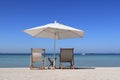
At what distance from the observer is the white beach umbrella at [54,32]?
10.2m

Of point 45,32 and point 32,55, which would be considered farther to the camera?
point 45,32

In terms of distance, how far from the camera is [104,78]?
7.07m

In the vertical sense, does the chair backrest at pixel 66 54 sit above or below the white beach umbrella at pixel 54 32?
below

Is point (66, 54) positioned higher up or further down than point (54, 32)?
further down

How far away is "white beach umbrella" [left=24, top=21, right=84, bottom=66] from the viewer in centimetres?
1020

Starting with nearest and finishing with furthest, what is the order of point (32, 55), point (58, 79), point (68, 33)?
point (58, 79) → point (32, 55) → point (68, 33)

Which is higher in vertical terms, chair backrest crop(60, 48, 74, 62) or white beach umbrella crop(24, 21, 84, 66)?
white beach umbrella crop(24, 21, 84, 66)

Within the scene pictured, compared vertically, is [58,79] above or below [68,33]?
below

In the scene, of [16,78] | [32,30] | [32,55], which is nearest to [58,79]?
[16,78]

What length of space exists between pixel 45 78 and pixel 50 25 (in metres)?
3.64

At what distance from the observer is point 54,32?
11211 mm

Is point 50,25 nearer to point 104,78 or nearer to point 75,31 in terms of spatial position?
point 75,31

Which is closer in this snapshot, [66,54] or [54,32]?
[66,54]

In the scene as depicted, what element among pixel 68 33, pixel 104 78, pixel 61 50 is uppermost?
pixel 68 33
